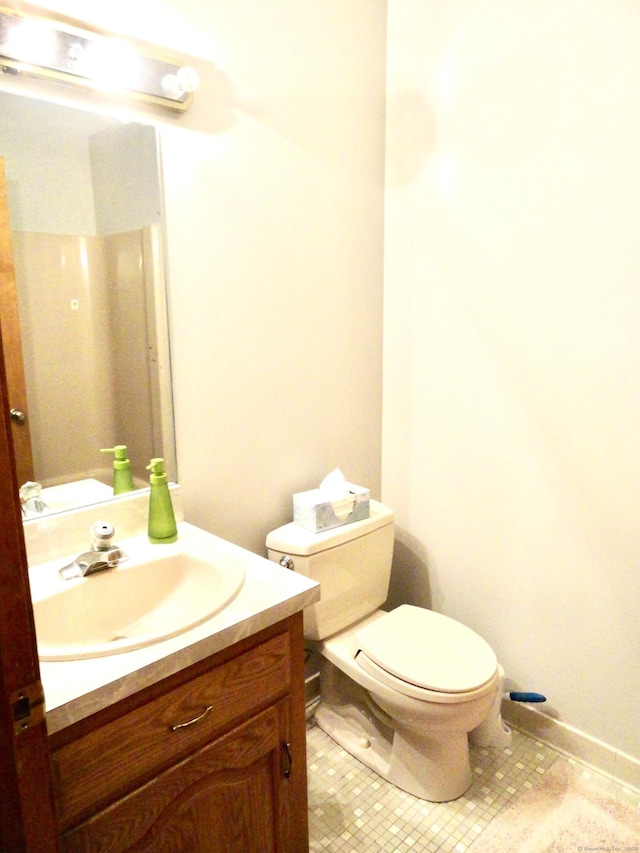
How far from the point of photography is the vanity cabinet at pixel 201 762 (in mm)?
847

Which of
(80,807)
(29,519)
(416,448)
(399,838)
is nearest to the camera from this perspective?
(80,807)

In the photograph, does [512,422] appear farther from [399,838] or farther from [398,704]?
[399,838]

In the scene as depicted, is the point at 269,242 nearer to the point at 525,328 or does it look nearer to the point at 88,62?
the point at 88,62

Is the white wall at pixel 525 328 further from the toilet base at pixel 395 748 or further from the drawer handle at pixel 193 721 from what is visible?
the drawer handle at pixel 193 721

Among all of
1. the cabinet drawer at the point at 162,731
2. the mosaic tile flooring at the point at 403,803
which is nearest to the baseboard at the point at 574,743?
the mosaic tile flooring at the point at 403,803

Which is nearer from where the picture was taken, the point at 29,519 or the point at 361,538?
the point at 29,519

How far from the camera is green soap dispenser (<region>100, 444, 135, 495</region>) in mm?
1388

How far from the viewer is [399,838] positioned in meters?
1.46

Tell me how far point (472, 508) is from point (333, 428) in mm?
549

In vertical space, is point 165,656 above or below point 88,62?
below

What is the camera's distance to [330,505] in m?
1.64

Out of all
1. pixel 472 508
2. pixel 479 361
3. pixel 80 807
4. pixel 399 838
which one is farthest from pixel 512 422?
pixel 80 807

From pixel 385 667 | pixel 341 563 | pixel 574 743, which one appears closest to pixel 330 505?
pixel 341 563

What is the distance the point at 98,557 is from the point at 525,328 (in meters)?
1.34
